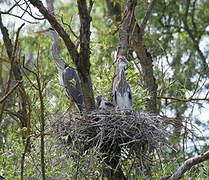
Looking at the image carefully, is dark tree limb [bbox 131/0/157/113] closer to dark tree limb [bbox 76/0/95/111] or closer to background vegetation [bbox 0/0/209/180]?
background vegetation [bbox 0/0/209/180]

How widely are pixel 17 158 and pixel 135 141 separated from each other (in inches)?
59.1

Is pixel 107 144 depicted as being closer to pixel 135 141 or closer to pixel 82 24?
pixel 135 141

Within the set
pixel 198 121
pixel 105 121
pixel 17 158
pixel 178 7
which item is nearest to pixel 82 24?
pixel 105 121

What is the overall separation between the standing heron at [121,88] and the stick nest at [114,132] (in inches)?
12.8

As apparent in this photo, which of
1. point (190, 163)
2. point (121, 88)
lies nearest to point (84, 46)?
point (121, 88)

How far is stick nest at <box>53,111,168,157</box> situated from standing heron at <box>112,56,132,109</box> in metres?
0.32

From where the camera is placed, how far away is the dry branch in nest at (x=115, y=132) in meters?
4.29

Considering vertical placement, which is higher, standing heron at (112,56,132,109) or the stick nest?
standing heron at (112,56,132,109)

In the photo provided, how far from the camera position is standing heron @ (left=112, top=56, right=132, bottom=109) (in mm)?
4785

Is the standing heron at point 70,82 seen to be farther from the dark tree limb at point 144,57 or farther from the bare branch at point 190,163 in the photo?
the bare branch at point 190,163

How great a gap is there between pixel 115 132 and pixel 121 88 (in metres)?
0.73

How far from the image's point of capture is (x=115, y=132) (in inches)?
166

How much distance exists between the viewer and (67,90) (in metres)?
5.29

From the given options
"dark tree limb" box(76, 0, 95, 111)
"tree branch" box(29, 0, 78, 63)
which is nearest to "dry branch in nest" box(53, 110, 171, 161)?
"dark tree limb" box(76, 0, 95, 111)
